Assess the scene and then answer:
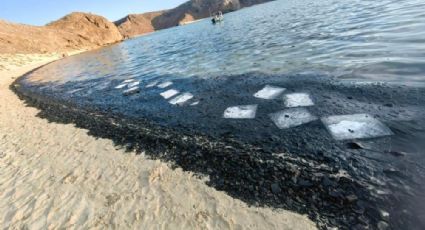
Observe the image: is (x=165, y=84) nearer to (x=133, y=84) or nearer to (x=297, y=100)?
(x=133, y=84)

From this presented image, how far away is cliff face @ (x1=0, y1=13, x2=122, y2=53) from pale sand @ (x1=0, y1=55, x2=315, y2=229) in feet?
150

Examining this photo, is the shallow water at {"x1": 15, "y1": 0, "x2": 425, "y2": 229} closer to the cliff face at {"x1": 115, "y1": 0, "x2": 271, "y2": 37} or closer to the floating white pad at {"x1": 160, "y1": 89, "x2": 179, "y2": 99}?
the floating white pad at {"x1": 160, "y1": 89, "x2": 179, "y2": 99}

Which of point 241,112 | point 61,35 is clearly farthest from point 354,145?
point 61,35

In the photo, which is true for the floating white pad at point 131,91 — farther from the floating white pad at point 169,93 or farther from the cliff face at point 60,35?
the cliff face at point 60,35

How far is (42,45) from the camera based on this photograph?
2068 inches

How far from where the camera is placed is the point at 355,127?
489cm

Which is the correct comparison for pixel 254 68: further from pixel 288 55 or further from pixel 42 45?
pixel 42 45

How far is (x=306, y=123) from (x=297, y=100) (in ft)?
4.41

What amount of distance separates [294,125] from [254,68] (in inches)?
230

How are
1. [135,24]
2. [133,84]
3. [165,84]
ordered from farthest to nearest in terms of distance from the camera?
[135,24], [133,84], [165,84]

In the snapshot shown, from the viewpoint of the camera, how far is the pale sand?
3.54m

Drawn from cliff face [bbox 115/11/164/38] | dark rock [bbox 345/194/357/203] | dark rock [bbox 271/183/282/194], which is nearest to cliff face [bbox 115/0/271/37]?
cliff face [bbox 115/11/164/38]

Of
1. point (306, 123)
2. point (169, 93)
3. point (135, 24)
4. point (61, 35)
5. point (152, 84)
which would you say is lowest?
point (135, 24)

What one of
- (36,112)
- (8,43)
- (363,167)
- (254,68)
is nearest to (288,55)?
(254,68)
